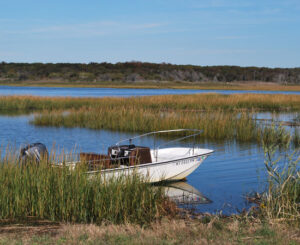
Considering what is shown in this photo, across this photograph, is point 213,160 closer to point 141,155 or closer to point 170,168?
point 170,168

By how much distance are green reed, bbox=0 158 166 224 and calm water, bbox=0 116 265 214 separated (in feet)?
2.73

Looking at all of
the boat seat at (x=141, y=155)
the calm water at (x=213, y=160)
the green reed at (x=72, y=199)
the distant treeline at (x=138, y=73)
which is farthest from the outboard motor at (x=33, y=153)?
the distant treeline at (x=138, y=73)

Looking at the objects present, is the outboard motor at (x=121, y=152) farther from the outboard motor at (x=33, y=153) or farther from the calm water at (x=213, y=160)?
the outboard motor at (x=33, y=153)

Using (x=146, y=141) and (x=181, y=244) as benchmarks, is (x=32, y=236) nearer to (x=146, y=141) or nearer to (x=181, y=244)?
(x=181, y=244)

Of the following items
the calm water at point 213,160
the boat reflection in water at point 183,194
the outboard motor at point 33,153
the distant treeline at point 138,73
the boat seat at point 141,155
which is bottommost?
the boat reflection in water at point 183,194

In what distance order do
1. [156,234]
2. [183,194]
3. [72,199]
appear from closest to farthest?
[156,234] → [72,199] → [183,194]

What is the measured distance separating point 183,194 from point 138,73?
120126mm

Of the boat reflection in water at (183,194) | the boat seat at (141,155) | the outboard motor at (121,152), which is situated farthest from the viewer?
the outboard motor at (121,152)

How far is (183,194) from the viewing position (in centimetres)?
1064

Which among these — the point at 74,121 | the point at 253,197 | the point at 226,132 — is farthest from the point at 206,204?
the point at 74,121

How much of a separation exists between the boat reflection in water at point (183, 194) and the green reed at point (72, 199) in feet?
6.19

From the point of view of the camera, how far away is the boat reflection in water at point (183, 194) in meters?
9.98

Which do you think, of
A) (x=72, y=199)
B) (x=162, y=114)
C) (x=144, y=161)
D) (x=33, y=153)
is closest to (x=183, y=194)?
(x=144, y=161)

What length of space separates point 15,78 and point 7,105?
89.4 m
